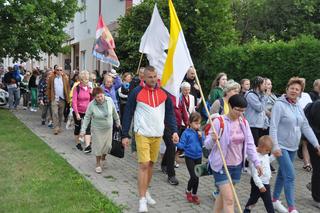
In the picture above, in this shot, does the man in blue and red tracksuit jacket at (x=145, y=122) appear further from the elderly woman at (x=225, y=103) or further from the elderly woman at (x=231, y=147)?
the elderly woman at (x=231, y=147)

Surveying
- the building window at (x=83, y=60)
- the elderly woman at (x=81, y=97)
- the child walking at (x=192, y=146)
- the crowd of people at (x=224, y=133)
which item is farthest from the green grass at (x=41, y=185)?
the building window at (x=83, y=60)

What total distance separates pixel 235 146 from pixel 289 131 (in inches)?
56.1

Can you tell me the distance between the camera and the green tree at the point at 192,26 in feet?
54.2

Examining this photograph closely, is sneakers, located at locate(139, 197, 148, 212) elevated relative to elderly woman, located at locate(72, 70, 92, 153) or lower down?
lower down

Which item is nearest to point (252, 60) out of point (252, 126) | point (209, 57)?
point (209, 57)

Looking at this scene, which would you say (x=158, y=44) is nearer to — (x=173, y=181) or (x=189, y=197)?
(x=173, y=181)

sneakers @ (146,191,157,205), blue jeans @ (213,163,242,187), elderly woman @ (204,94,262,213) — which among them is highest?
elderly woman @ (204,94,262,213)

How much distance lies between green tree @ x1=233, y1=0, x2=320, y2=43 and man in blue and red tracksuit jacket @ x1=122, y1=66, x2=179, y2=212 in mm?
17641

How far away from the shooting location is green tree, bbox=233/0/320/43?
73.5 ft

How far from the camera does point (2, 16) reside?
1689cm

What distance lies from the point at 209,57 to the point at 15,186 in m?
11.4

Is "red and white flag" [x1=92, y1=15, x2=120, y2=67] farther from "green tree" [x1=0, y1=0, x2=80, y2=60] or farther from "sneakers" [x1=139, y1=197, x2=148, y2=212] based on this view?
"sneakers" [x1=139, y1=197, x2=148, y2=212]

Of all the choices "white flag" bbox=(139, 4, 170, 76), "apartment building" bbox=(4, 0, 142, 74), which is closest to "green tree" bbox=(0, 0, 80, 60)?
"apartment building" bbox=(4, 0, 142, 74)

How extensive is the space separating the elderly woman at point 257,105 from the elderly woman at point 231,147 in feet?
10.9
